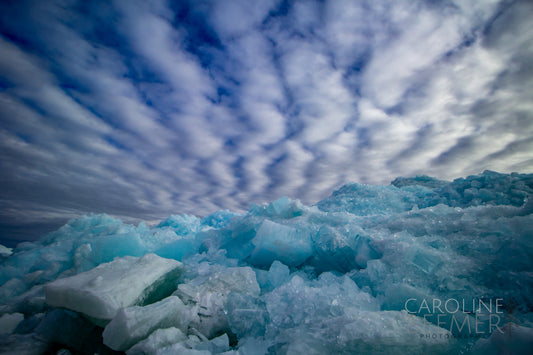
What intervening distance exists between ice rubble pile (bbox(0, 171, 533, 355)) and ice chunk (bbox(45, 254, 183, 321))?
1 cm

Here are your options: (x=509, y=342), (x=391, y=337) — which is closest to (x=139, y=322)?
(x=391, y=337)

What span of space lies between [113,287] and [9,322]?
1641mm

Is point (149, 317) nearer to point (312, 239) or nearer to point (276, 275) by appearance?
point (276, 275)

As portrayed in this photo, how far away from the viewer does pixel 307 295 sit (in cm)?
225

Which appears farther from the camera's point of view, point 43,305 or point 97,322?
point 43,305

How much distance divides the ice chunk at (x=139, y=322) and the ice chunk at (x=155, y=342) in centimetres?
10

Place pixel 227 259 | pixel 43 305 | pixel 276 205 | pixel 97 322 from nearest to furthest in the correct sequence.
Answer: pixel 97 322
pixel 43 305
pixel 227 259
pixel 276 205

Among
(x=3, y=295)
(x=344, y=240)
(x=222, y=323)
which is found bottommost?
(x=3, y=295)

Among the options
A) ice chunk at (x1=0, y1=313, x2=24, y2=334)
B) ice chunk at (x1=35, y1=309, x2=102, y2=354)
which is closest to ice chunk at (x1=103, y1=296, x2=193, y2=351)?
ice chunk at (x1=35, y1=309, x2=102, y2=354)

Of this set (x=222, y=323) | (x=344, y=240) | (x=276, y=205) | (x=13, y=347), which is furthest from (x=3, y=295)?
(x=344, y=240)

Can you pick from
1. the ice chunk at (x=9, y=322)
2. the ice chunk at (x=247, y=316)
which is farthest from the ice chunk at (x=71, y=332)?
the ice chunk at (x=247, y=316)

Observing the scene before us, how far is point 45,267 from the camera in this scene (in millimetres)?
4598

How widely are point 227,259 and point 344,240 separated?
2363 millimetres

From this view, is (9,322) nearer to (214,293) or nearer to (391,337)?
(214,293)
